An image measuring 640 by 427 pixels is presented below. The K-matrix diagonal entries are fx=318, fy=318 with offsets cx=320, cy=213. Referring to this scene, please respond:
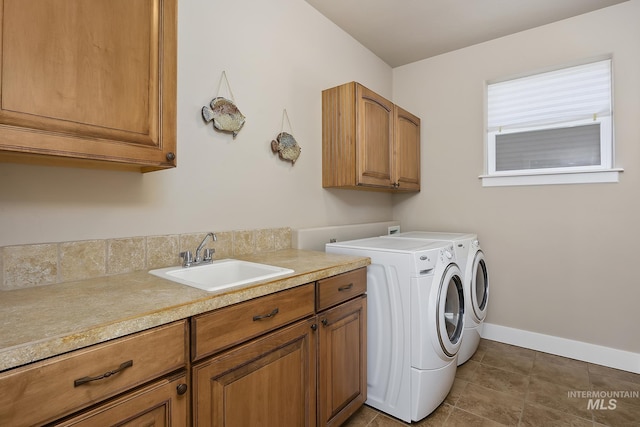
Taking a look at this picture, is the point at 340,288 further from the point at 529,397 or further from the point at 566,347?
the point at 566,347

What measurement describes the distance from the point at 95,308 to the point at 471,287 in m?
2.29

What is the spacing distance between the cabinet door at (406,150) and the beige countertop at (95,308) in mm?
1728

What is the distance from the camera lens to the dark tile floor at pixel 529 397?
1.77m

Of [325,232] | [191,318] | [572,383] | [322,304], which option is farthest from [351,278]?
[572,383]

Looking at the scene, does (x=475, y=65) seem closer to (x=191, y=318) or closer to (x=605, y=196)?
(x=605, y=196)

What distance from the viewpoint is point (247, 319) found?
44.5 inches

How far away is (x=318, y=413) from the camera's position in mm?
1446

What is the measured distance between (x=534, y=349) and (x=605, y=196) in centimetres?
134

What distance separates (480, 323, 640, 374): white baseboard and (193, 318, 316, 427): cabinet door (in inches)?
84.8

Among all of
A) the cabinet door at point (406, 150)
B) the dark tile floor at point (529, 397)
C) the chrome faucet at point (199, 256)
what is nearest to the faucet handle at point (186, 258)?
the chrome faucet at point (199, 256)

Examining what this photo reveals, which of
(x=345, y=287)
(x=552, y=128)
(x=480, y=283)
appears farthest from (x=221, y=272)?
(x=552, y=128)

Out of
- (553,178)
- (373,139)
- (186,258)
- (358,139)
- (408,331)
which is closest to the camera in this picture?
(186,258)

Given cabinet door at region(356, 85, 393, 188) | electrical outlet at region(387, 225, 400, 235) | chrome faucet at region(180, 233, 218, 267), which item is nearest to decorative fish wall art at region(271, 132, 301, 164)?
cabinet door at region(356, 85, 393, 188)

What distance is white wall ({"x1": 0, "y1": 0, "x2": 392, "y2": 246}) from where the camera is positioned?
1.23 m
